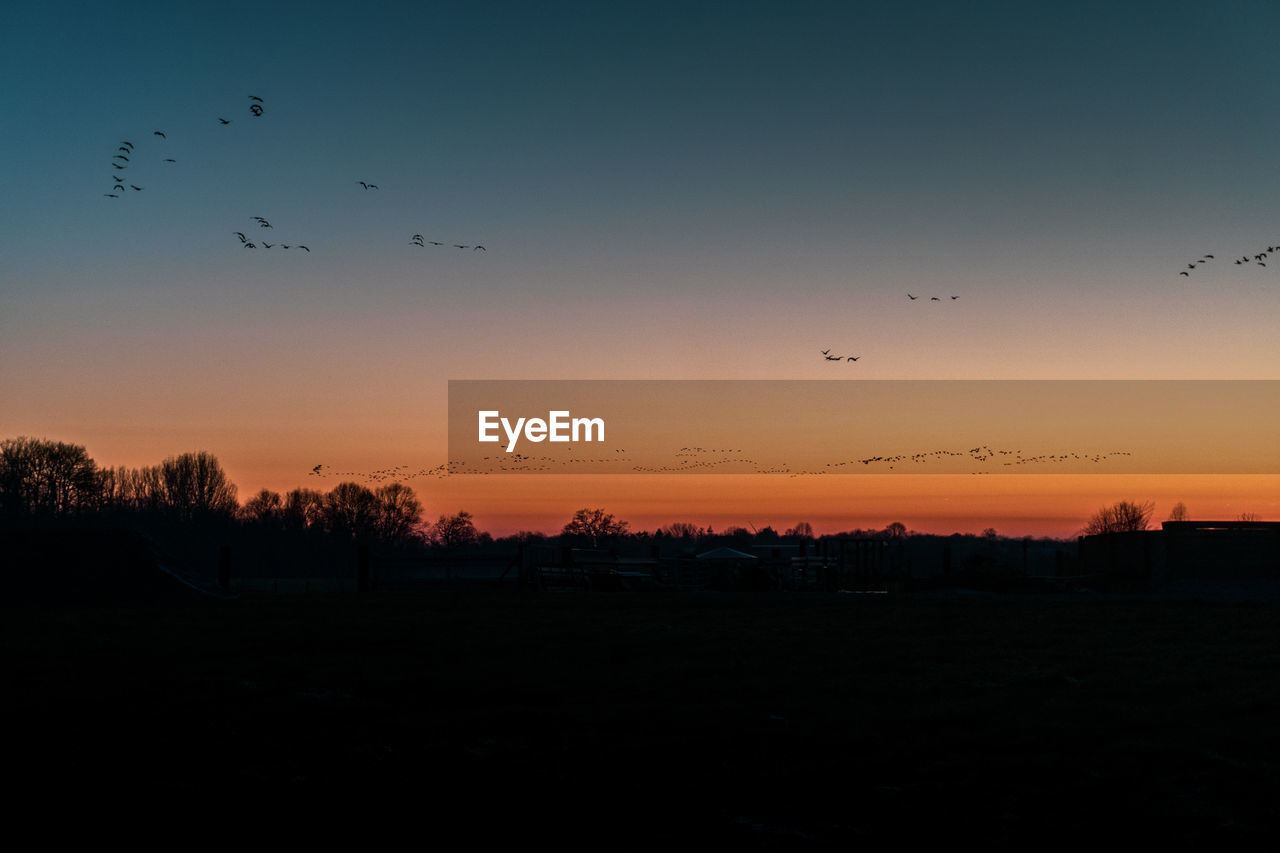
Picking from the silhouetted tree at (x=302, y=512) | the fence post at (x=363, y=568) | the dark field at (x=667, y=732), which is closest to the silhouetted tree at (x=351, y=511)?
the silhouetted tree at (x=302, y=512)

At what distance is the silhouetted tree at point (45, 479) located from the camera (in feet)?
335

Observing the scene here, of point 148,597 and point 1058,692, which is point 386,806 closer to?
point 1058,692

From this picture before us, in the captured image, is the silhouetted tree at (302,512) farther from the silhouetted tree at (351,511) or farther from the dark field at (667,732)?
the dark field at (667,732)

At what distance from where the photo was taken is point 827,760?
29.2 feet

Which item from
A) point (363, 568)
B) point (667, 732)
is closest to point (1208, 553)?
point (363, 568)

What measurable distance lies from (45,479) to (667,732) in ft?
373

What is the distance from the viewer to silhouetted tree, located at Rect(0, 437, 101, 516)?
335 ft

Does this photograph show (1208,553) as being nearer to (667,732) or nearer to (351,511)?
(667,732)

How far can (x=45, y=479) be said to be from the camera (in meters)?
107

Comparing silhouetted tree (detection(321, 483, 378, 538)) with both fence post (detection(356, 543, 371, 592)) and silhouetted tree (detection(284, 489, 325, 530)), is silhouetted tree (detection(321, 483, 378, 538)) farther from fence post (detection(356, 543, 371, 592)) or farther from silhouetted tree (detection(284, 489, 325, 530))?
fence post (detection(356, 543, 371, 592))

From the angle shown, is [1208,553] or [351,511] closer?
[1208,553]

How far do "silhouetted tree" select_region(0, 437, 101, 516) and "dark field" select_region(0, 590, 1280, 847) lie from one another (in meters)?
96.4

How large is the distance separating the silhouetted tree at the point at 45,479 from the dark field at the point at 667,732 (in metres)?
96.4

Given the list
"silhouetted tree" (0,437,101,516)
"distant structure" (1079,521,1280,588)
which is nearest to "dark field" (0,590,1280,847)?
"distant structure" (1079,521,1280,588)
